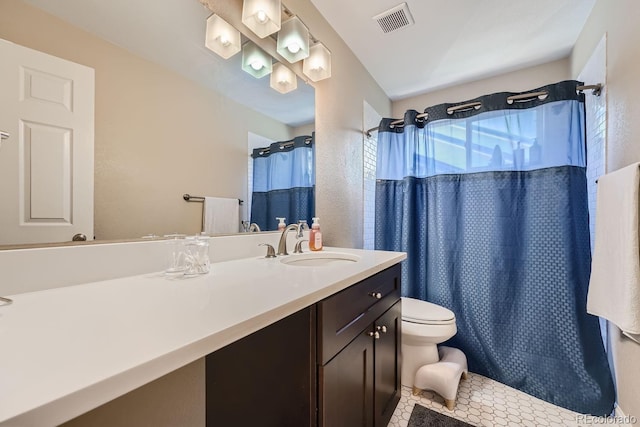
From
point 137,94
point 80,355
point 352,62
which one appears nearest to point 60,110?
point 137,94

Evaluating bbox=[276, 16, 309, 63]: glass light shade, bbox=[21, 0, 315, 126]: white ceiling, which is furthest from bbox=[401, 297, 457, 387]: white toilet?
bbox=[276, 16, 309, 63]: glass light shade

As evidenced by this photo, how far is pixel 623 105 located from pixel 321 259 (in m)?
1.58

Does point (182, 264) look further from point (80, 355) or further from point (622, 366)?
Answer: point (622, 366)

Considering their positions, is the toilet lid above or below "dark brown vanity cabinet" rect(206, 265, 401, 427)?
below

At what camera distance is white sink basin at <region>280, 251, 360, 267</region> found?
131cm

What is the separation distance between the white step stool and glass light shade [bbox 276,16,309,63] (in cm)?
190

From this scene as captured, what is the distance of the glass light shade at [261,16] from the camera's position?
116cm

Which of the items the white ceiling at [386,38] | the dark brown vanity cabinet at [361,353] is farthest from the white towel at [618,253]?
the white ceiling at [386,38]

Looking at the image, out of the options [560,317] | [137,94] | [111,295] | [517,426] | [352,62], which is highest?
[352,62]

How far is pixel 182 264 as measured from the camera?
0.91 metres

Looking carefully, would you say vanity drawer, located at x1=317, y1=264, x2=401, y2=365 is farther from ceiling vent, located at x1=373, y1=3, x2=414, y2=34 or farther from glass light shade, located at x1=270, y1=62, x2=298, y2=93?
ceiling vent, located at x1=373, y1=3, x2=414, y2=34

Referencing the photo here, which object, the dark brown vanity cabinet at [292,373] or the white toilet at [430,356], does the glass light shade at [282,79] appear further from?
the white toilet at [430,356]

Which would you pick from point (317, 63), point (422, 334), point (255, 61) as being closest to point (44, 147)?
point (255, 61)

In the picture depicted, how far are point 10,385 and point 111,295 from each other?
1.22 ft
